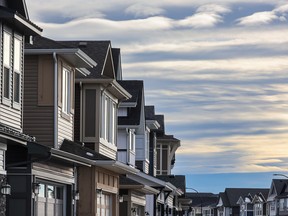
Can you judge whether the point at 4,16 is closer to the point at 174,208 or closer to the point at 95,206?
the point at 95,206

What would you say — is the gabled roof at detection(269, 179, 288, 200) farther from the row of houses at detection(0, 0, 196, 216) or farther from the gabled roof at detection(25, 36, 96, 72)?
the gabled roof at detection(25, 36, 96, 72)

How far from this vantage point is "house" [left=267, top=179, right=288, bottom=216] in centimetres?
13350

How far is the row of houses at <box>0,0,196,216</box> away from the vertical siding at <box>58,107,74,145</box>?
0.03 meters

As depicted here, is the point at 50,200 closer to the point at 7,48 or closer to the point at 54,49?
the point at 54,49

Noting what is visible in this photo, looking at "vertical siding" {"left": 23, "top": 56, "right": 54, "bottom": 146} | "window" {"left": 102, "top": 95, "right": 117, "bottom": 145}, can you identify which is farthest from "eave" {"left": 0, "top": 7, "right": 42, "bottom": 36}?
"window" {"left": 102, "top": 95, "right": 117, "bottom": 145}

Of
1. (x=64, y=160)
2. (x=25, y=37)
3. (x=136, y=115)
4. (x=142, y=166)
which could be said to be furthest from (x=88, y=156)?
(x=142, y=166)

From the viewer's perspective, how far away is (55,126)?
2612 centimetres

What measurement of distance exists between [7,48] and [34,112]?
5157mm

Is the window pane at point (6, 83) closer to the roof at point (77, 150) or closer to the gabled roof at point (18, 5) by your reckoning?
the gabled roof at point (18, 5)

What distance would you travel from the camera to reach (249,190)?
17975cm

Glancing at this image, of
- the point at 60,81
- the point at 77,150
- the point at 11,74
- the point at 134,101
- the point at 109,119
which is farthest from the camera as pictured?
the point at 134,101

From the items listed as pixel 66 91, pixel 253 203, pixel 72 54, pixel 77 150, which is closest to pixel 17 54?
pixel 72 54

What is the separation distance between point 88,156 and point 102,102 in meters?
4.83

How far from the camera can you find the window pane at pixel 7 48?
20922 millimetres
